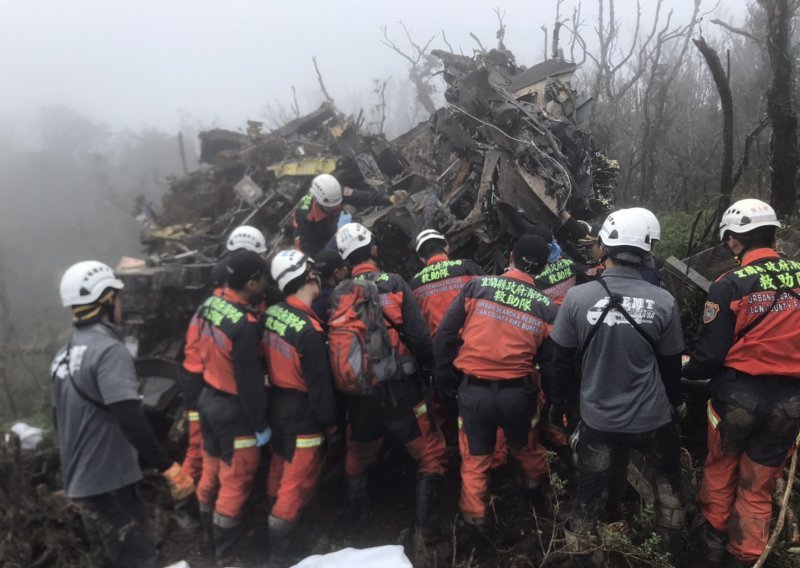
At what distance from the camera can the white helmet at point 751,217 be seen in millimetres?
2928

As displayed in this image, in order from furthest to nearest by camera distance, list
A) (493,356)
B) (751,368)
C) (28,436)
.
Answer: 1. (28,436)
2. (493,356)
3. (751,368)

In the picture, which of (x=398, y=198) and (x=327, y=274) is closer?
(x=327, y=274)

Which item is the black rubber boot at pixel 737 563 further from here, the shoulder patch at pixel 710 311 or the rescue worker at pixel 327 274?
the rescue worker at pixel 327 274

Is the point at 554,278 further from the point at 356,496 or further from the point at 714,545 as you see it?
the point at 356,496

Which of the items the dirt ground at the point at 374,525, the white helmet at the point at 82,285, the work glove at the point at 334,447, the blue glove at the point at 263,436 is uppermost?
the white helmet at the point at 82,285

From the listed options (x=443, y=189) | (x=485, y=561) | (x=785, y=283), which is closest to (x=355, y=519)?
(x=485, y=561)

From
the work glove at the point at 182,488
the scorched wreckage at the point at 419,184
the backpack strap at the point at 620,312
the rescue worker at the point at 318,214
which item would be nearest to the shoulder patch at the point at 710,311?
the backpack strap at the point at 620,312

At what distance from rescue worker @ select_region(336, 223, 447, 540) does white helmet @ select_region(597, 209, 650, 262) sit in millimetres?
1526

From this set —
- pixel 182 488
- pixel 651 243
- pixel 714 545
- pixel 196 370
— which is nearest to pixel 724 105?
pixel 651 243

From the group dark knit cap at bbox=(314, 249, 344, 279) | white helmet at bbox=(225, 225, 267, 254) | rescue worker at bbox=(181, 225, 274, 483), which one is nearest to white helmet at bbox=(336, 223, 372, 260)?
dark knit cap at bbox=(314, 249, 344, 279)

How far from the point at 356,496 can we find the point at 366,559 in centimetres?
166

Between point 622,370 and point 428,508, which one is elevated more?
point 622,370

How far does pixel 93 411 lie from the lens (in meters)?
2.93

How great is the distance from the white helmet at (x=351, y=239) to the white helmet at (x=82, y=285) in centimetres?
182
